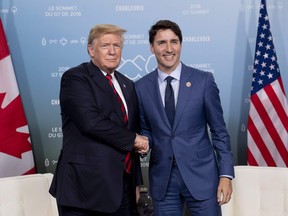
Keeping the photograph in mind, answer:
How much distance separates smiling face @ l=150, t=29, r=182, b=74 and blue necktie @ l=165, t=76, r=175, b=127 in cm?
9

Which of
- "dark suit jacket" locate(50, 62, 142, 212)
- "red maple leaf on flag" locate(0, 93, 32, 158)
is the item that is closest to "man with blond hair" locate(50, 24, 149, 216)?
"dark suit jacket" locate(50, 62, 142, 212)

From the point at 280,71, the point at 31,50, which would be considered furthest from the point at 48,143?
the point at 280,71

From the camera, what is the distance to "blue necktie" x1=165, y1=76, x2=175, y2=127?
8.39 ft

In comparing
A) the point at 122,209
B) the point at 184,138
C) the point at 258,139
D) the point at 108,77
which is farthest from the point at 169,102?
the point at 258,139

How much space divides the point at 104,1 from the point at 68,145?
188cm

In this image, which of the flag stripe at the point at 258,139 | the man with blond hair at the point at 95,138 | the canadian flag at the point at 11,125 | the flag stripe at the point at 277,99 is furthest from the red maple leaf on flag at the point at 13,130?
the flag stripe at the point at 277,99

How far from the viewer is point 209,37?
157 inches

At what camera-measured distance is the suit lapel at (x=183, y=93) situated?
2521 mm

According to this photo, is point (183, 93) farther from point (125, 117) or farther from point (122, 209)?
point (122, 209)

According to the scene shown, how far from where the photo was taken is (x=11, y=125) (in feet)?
12.3

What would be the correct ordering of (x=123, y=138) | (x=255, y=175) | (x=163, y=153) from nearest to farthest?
(x=123, y=138) < (x=163, y=153) < (x=255, y=175)

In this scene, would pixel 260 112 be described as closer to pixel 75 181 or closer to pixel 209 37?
pixel 209 37

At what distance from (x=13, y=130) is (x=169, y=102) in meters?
1.69

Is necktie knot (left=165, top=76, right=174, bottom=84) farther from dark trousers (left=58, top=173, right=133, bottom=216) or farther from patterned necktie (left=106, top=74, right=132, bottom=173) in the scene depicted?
dark trousers (left=58, top=173, right=133, bottom=216)
